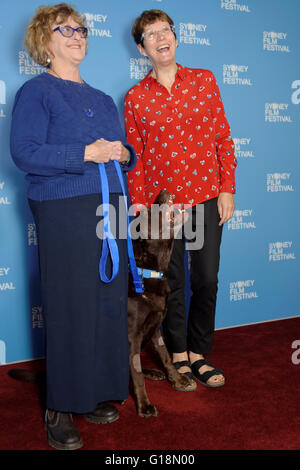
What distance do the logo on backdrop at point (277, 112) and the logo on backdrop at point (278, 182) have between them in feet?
1.22

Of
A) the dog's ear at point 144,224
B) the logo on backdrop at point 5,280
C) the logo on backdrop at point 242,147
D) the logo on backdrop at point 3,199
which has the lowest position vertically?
the logo on backdrop at point 5,280

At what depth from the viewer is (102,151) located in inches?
58.4

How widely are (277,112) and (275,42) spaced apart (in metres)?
0.46

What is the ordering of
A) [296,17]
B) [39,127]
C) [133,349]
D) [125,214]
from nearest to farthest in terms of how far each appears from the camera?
1. [39,127]
2. [125,214]
3. [133,349]
4. [296,17]

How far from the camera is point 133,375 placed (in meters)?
1.81

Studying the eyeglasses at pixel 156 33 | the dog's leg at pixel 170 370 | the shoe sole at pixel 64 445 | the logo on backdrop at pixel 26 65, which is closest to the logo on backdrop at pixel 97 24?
Answer: the logo on backdrop at pixel 26 65

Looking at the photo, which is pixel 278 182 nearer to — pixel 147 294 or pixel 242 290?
pixel 242 290

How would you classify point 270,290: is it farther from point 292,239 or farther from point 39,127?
point 39,127

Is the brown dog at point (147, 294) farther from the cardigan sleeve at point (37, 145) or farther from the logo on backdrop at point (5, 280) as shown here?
the logo on backdrop at point (5, 280)

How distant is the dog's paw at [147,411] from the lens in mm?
1767

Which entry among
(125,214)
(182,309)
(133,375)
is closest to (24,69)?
(125,214)

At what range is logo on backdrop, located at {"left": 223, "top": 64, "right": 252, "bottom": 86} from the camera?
2.80 m
